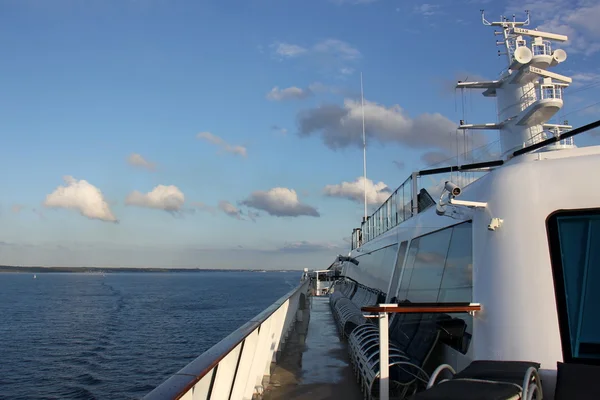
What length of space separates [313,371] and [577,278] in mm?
4703

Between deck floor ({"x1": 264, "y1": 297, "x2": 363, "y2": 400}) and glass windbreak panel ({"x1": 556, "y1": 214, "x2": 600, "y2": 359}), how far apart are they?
119 inches

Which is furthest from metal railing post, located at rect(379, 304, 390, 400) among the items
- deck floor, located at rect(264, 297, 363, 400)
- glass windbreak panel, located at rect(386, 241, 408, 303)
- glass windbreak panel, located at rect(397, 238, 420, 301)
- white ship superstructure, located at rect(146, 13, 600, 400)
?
glass windbreak panel, located at rect(386, 241, 408, 303)

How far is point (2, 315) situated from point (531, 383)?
183 feet

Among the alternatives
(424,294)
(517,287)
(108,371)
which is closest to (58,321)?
(108,371)

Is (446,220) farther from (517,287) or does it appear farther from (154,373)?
(154,373)

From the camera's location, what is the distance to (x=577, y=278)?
427cm

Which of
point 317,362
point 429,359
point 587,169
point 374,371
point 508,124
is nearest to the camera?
point 587,169

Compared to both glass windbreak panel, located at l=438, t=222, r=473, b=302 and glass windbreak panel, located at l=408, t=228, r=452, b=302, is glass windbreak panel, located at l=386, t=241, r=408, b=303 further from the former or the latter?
glass windbreak panel, located at l=438, t=222, r=473, b=302

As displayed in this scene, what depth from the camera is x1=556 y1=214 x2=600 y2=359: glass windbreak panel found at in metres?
4.09

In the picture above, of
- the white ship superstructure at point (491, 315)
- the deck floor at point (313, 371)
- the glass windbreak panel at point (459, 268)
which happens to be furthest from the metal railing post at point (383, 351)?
the deck floor at point (313, 371)

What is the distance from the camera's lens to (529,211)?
4625 millimetres

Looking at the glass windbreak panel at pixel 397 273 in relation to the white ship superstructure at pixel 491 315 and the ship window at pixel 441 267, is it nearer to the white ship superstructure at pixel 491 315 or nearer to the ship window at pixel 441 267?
the ship window at pixel 441 267

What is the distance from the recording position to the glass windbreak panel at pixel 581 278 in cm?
409

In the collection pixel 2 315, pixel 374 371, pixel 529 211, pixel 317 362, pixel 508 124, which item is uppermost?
pixel 508 124
